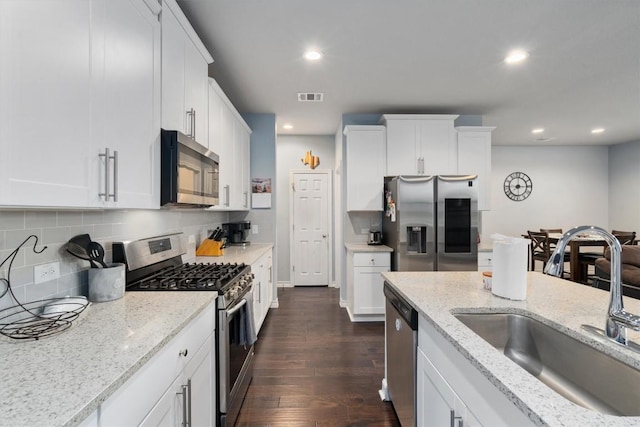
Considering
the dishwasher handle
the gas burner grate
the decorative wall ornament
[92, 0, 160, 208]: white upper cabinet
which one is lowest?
the dishwasher handle

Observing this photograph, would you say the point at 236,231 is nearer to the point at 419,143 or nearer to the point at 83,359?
the point at 419,143

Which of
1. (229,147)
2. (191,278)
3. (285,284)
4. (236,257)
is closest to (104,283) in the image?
(191,278)

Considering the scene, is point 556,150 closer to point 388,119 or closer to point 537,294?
point 388,119

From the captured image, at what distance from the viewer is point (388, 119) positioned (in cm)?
381

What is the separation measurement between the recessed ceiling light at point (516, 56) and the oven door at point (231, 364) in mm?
3008

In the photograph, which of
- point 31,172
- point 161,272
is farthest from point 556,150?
point 31,172

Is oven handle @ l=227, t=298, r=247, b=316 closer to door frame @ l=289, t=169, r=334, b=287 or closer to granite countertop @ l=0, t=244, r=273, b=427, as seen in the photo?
granite countertop @ l=0, t=244, r=273, b=427

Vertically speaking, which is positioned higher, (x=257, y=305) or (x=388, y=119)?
(x=388, y=119)

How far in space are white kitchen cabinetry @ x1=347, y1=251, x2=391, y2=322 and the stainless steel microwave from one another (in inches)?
82.7

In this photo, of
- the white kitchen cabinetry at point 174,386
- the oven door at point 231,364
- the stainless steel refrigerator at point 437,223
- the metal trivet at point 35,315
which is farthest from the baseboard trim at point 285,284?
the metal trivet at point 35,315

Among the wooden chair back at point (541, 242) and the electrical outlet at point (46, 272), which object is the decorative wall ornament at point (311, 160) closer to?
the electrical outlet at point (46, 272)

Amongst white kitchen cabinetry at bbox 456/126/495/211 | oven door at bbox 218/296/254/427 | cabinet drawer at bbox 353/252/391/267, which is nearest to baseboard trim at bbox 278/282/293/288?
cabinet drawer at bbox 353/252/391/267

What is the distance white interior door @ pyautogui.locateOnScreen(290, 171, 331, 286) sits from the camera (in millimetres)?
5340

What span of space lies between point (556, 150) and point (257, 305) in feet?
23.1
